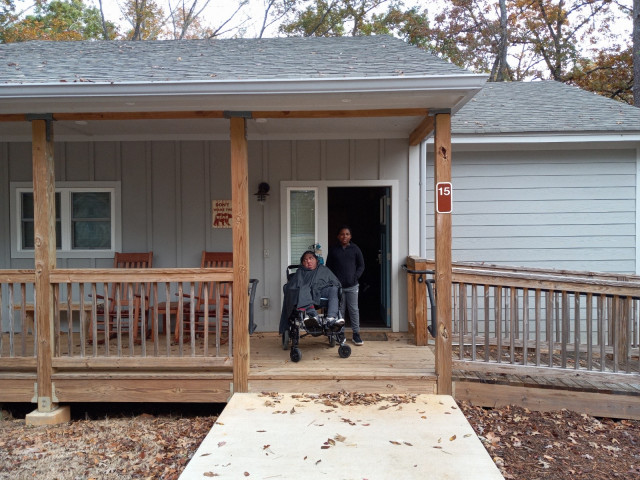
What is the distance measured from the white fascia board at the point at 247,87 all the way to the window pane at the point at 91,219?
2437mm

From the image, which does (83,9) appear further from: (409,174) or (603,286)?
(603,286)

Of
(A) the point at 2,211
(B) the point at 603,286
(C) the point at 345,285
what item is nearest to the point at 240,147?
(C) the point at 345,285

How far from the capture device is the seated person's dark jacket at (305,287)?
16.8ft

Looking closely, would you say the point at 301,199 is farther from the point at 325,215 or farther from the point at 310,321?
the point at 310,321

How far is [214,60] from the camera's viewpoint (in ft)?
18.2

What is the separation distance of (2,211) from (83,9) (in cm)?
1851

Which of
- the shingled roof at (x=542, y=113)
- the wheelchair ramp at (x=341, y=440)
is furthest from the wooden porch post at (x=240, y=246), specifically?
the shingled roof at (x=542, y=113)

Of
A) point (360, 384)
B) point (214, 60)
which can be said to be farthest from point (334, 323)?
point (214, 60)

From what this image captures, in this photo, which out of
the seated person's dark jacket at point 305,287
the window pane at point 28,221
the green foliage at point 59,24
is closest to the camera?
the seated person's dark jacket at point 305,287

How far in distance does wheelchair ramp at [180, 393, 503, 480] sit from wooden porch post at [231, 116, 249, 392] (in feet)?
1.05

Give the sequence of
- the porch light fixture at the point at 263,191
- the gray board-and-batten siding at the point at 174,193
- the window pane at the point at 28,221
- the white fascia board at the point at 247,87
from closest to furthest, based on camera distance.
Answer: the white fascia board at the point at 247,87
the porch light fixture at the point at 263,191
the gray board-and-batten siding at the point at 174,193
the window pane at the point at 28,221

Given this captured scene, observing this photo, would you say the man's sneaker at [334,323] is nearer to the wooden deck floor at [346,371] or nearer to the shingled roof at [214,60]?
the wooden deck floor at [346,371]

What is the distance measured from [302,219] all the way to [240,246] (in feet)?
6.62

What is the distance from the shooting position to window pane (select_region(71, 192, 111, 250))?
6.52 metres
